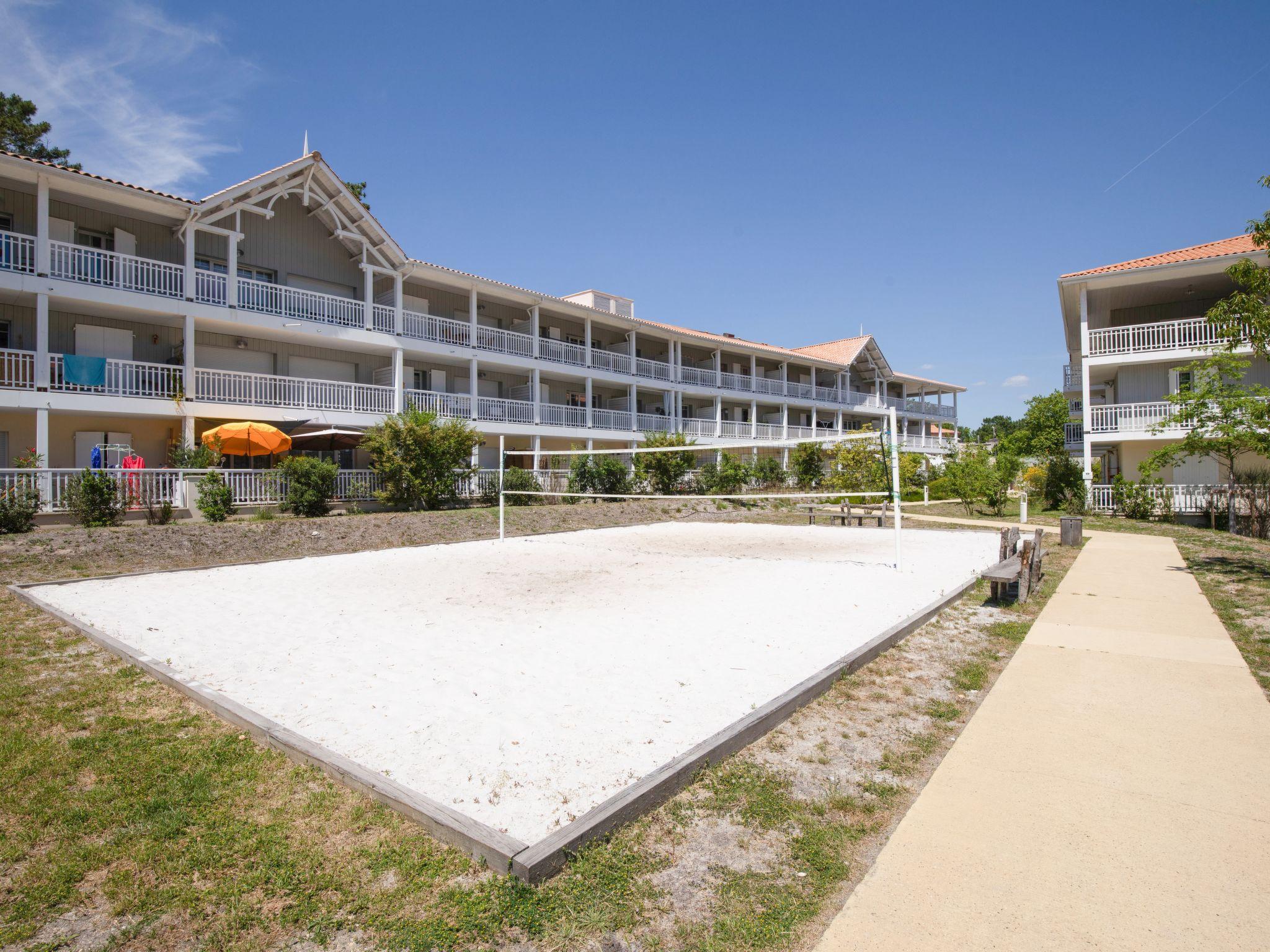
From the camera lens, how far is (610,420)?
112 feet

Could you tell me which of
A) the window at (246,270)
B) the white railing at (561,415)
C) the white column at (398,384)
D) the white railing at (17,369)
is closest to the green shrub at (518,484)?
the white column at (398,384)

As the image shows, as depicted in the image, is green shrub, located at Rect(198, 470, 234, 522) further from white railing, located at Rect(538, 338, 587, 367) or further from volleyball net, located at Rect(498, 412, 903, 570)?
white railing, located at Rect(538, 338, 587, 367)

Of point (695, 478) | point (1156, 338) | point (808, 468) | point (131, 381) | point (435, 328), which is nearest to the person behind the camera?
point (131, 381)

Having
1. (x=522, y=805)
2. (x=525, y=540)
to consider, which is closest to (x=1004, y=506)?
(x=525, y=540)

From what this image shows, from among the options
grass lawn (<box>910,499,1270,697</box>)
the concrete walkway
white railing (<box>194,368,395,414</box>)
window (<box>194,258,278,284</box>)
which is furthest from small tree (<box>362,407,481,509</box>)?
grass lawn (<box>910,499,1270,697</box>)

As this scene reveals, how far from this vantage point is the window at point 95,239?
2044 centimetres

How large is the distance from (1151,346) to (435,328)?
28429 millimetres

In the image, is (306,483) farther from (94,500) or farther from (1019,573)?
(1019,573)

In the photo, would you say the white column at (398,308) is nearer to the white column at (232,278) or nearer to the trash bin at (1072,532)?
the white column at (232,278)

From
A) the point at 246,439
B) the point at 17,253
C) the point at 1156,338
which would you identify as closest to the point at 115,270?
the point at 17,253

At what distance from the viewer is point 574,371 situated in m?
32.1

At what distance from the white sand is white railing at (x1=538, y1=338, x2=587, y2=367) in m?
19.4

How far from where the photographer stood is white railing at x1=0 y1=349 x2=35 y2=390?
17.4 metres

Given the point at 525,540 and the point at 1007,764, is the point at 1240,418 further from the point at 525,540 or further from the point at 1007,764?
the point at 525,540
